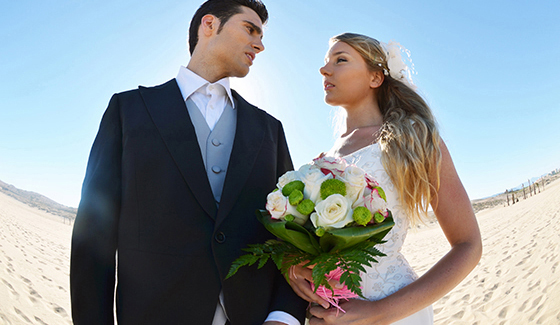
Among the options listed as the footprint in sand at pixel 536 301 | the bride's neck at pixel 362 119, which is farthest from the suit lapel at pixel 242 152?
the footprint in sand at pixel 536 301

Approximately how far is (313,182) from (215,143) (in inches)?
23.0

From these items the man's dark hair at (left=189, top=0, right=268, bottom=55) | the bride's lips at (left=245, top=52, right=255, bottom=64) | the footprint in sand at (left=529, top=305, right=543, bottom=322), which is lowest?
the footprint in sand at (left=529, top=305, right=543, bottom=322)

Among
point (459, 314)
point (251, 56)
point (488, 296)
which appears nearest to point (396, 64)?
point (251, 56)

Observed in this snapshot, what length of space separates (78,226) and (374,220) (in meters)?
1.33

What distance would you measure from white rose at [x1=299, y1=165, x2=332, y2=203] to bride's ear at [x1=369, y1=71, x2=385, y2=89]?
1.82 meters

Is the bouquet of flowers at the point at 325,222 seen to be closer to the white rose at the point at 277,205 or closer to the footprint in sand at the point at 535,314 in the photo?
the white rose at the point at 277,205

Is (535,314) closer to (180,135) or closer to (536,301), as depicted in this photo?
(536,301)

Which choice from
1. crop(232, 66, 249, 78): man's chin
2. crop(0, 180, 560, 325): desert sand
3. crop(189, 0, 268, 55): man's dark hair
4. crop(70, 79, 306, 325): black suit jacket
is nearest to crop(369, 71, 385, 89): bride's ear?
crop(189, 0, 268, 55): man's dark hair

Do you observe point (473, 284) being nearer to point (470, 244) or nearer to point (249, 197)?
point (470, 244)

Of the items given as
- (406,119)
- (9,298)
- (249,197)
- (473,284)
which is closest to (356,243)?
(249,197)

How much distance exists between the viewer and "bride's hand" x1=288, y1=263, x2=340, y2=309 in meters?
1.81

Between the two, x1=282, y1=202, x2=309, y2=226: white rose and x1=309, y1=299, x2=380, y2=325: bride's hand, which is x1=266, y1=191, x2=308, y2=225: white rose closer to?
x1=282, y1=202, x2=309, y2=226: white rose

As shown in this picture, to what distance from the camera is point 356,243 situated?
1.57 meters

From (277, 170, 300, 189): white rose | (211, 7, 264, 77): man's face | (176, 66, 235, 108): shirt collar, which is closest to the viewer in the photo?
(277, 170, 300, 189): white rose
